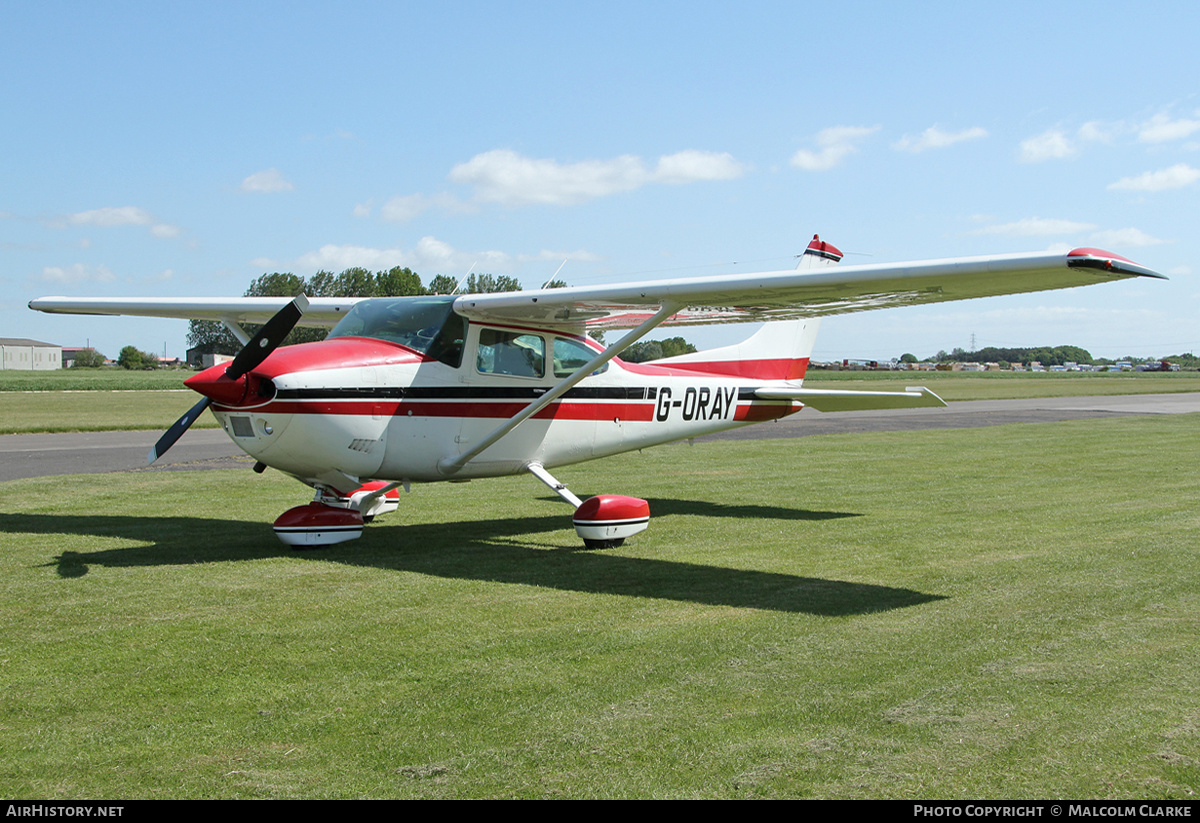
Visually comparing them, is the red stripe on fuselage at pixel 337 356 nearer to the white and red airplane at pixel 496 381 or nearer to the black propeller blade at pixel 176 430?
the white and red airplane at pixel 496 381

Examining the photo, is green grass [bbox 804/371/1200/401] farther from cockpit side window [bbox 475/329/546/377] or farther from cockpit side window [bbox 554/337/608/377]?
cockpit side window [bbox 475/329/546/377]

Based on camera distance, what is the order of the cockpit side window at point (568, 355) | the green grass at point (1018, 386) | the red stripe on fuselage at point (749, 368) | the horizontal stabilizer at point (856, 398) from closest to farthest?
the cockpit side window at point (568, 355) < the horizontal stabilizer at point (856, 398) < the red stripe on fuselage at point (749, 368) < the green grass at point (1018, 386)

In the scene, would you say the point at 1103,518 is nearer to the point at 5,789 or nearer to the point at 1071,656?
the point at 1071,656

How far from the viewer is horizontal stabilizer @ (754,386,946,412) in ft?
35.9

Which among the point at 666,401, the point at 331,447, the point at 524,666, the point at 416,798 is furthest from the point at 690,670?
the point at 666,401

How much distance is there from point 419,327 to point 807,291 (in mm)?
3622

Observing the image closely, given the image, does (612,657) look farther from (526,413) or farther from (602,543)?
(526,413)

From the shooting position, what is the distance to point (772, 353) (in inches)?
480

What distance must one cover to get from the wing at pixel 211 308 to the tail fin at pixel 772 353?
3954 mm

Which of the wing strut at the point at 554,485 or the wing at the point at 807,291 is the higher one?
the wing at the point at 807,291

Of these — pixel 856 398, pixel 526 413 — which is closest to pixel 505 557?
pixel 526 413

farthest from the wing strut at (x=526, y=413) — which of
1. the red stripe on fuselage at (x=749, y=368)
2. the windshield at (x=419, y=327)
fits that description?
the red stripe on fuselage at (x=749, y=368)

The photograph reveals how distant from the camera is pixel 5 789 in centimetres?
342

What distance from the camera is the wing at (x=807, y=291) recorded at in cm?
623
